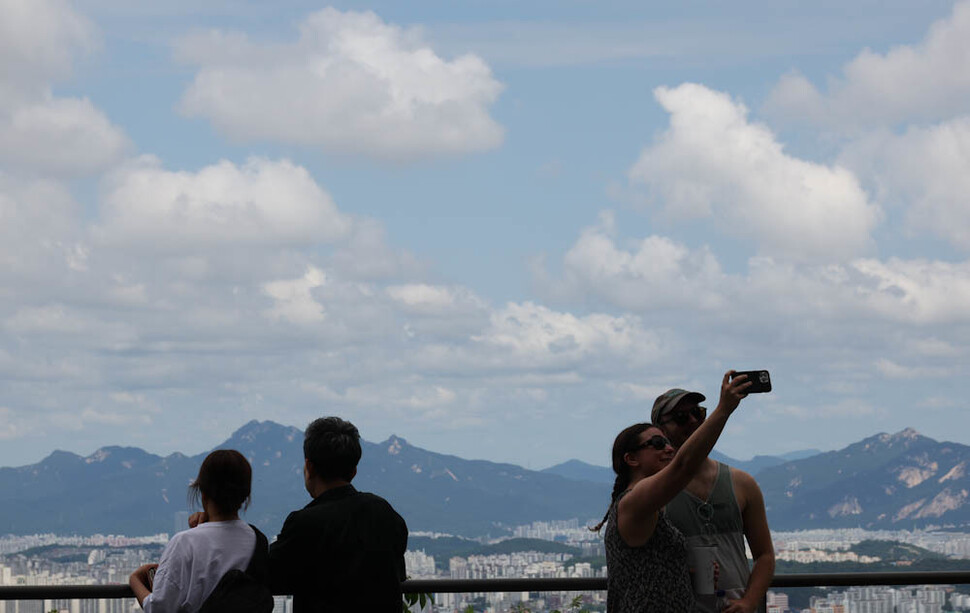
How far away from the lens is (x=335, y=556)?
3.84m

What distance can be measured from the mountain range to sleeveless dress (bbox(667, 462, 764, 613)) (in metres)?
74.6

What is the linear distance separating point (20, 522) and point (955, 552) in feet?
276

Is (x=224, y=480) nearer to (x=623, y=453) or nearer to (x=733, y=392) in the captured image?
(x=623, y=453)

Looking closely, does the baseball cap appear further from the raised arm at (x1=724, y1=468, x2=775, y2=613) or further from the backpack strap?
the backpack strap

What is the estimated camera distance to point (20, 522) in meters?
109

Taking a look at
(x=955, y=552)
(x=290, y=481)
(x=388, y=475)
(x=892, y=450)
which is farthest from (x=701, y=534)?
(x=388, y=475)

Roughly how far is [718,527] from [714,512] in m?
0.05

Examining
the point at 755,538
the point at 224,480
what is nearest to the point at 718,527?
the point at 755,538

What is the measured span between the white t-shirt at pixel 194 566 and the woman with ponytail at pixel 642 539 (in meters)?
1.13

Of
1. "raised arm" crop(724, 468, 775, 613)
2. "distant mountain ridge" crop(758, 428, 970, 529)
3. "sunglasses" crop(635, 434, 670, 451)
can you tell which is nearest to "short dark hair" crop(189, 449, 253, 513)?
"sunglasses" crop(635, 434, 670, 451)

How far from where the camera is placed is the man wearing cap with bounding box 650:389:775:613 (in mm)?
3842

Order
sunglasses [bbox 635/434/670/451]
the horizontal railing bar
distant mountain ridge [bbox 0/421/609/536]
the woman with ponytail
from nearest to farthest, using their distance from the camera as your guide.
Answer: the woman with ponytail
sunglasses [bbox 635/434/670/451]
the horizontal railing bar
distant mountain ridge [bbox 0/421/609/536]

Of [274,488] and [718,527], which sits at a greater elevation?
[274,488]

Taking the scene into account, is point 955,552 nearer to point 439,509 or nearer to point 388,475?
point 439,509
